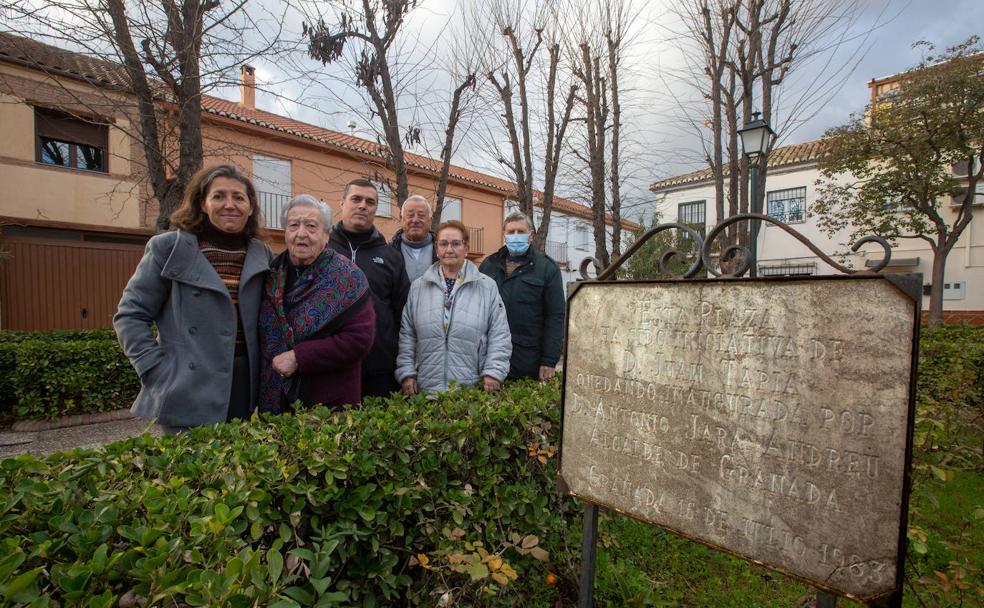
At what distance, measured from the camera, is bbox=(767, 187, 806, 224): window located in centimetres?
2175

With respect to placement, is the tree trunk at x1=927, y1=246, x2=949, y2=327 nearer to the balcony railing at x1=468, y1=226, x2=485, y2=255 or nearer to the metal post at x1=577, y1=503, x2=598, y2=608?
the balcony railing at x1=468, y1=226, x2=485, y2=255

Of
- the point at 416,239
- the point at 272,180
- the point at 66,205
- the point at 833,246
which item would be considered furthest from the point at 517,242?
the point at 833,246

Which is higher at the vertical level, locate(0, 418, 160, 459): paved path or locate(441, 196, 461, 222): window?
locate(441, 196, 461, 222): window

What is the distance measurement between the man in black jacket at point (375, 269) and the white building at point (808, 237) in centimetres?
1435

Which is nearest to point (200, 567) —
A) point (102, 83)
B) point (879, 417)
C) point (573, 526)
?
point (879, 417)

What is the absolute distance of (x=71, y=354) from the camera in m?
6.01

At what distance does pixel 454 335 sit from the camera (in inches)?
128

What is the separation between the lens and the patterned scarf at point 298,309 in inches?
100.0

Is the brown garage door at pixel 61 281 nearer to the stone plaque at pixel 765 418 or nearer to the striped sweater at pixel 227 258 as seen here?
the striped sweater at pixel 227 258

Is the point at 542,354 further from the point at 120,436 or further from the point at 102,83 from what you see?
the point at 102,83

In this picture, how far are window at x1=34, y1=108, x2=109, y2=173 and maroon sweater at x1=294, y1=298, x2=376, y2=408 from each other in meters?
11.9

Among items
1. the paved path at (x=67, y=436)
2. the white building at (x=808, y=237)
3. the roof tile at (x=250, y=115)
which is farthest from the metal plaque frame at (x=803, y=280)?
the white building at (x=808, y=237)

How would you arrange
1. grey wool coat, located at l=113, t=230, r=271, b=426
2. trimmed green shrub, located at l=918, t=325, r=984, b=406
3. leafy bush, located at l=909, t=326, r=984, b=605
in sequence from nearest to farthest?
leafy bush, located at l=909, t=326, r=984, b=605
grey wool coat, located at l=113, t=230, r=271, b=426
trimmed green shrub, located at l=918, t=325, r=984, b=406

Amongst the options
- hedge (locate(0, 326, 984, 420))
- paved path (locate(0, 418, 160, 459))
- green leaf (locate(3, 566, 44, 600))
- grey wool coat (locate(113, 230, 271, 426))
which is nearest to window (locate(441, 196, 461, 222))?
hedge (locate(0, 326, 984, 420))
